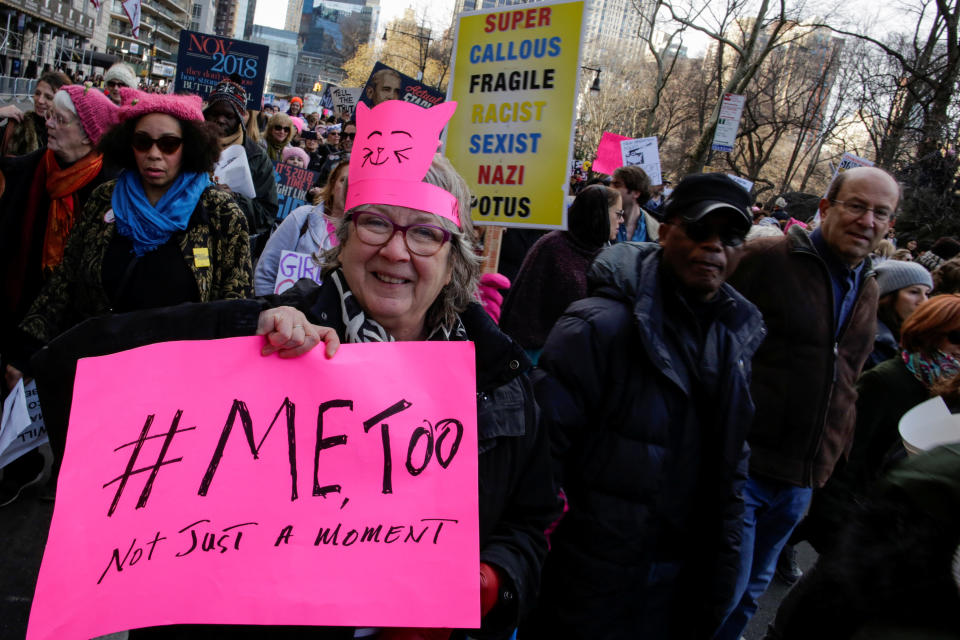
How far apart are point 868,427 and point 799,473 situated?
659mm

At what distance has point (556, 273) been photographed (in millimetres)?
4055

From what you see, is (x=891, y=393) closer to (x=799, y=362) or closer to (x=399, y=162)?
(x=799, y=362)

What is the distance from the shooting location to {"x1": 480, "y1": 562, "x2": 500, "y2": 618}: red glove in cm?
150

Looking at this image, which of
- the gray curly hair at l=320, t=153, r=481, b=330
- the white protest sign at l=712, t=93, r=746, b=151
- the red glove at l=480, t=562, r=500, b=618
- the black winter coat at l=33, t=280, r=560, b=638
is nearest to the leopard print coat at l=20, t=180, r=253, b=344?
the gray curly hair at l=320, t=153, r=481, b=330

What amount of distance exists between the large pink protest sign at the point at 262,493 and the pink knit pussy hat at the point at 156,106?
2013mm

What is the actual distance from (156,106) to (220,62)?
254 inches

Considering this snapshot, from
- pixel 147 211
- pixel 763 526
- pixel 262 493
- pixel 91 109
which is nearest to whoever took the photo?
pixel 262 493

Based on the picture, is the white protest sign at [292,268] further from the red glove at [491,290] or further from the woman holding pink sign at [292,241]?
the red glove at [491,290]

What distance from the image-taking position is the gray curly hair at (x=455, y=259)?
1647mm

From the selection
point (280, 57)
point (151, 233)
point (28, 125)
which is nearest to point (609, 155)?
point (28, 125)

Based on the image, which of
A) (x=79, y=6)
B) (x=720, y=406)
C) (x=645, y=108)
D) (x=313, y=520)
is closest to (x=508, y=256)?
(x=720, y=406)

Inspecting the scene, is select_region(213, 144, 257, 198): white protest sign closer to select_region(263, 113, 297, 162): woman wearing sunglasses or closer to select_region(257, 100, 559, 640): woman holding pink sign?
select_region(263, 113, 297, 162): woman wearing sunglasses

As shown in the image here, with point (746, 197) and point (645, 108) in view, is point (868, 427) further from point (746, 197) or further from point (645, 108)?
point (645, 108)

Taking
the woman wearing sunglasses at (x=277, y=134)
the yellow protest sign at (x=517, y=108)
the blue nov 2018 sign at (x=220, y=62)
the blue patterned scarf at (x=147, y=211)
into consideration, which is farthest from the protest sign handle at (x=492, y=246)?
the blue nov 2018 sign at (x=220, y=62)
